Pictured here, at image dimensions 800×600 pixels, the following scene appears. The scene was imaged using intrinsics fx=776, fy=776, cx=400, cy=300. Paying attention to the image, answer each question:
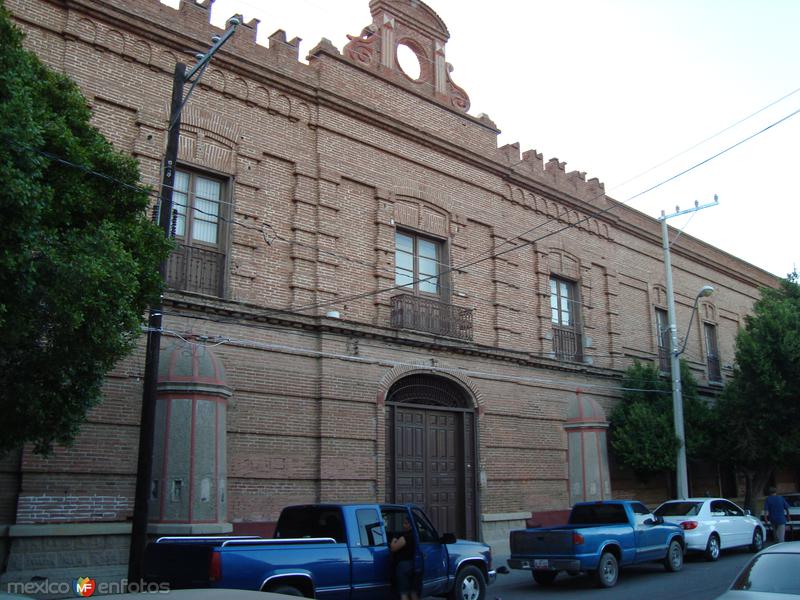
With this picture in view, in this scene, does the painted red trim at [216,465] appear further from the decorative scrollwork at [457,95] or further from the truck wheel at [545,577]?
the decorative scrollwork at [457,95]

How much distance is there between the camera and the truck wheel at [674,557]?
1526 cm

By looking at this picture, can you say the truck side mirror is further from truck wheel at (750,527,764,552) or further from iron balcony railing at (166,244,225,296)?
truck wheel at (750,527,764,552)

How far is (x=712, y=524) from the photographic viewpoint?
1703 centimetres

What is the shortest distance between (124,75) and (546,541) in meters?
11.4

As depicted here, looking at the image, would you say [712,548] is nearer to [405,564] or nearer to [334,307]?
[334,307]

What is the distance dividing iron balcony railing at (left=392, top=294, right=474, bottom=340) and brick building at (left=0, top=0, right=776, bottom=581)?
0.20 feet

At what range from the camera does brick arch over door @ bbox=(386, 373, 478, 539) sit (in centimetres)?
1711

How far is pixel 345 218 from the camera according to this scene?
1727 centimetres

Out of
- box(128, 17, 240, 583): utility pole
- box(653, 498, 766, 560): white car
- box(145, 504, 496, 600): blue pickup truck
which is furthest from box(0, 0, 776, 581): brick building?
box(145, 504, 496, 600): blue pickup truck

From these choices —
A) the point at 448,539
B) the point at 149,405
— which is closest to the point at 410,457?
the point at 448,539

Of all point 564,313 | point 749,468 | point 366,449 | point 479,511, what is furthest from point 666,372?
point 366,449

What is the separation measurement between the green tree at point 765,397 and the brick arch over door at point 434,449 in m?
9.15

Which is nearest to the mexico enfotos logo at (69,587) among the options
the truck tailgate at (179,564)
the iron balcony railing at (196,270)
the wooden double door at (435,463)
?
the truck tailgate at (179,564)

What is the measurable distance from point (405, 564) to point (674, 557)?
315 inches
